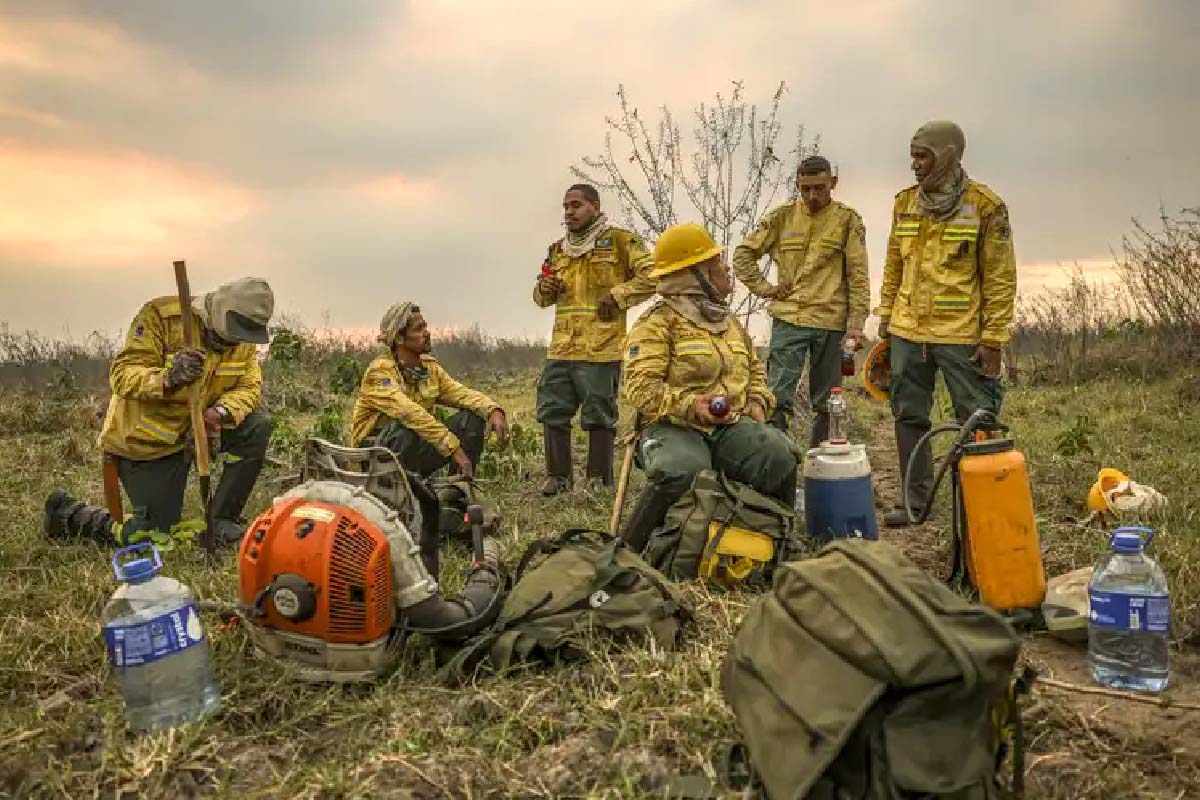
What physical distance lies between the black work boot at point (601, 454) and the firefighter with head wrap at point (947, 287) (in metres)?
1.96

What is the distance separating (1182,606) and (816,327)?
3.09 m

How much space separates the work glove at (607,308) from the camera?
6.37m

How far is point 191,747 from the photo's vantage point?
2.69 m

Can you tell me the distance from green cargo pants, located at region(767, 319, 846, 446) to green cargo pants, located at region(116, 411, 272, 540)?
3.30 meters

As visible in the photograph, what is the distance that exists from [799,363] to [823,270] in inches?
25.5

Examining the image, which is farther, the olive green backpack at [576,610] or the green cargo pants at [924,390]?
the green cargo pants at [924,390]

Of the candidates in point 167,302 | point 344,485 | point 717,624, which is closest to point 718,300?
point 717,624

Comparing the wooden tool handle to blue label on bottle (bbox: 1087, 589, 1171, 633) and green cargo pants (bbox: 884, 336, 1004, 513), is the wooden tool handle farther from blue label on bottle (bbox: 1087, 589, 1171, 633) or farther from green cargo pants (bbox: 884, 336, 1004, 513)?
blue label on bottle (bbox: 1087, 589, 1171, 633)

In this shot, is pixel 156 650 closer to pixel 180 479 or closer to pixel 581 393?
pixel 180 479

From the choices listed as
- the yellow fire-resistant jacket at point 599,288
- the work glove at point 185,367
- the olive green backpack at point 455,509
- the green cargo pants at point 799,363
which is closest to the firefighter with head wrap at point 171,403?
Answer: the work glove at point 185,367

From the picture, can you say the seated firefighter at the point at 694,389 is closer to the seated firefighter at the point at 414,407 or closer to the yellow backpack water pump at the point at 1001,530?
the yellow backpack water pump at the point at 1001,530

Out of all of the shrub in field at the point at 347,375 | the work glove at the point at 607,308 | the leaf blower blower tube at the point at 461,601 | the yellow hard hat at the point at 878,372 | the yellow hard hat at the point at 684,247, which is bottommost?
the leaf blower blower tube at the point at 461,601

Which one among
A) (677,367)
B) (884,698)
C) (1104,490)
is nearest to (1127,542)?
(884,698)

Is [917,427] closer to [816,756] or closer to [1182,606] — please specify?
[1182,606]
